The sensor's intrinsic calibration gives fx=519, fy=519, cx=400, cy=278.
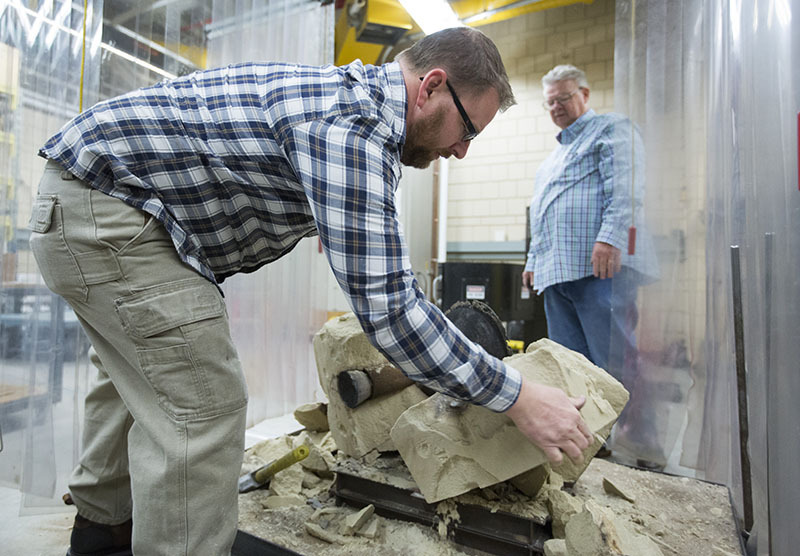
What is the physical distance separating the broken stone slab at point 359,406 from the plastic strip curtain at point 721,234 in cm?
103

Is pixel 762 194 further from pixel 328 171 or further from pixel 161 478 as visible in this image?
pixel 161 478

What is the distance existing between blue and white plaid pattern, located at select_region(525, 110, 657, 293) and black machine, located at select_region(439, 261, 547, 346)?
1083 millimetres

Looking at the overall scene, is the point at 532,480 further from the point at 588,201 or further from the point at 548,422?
the point at 588,201

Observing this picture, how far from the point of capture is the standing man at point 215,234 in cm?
102

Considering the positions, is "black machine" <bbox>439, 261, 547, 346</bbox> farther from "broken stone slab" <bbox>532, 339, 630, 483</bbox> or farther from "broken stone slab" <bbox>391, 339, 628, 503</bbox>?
"broken stone slab" <bbox>391, 339, 628, 503</bbox>

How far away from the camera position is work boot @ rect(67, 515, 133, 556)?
1.44 metres

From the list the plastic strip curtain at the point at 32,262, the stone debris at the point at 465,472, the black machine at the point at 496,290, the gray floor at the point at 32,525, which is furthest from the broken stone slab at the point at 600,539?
the black machine at the point at 496,290

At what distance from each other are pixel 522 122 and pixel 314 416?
4348 millimetres

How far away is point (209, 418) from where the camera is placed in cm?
109

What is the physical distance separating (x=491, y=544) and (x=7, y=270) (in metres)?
1.89

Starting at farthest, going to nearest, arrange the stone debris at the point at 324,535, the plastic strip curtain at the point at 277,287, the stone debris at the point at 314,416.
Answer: the plastic strip curtain at the point at 277,287, the stone debris at the point at 314,416, the stone debris at the point at 324,535

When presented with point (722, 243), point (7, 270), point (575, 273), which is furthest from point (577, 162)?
point (7, 270)

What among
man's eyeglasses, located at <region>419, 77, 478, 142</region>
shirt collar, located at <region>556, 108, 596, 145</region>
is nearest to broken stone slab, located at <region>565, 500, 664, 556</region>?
man's eyeglasses, located at <region>419, 77, 478, 142</region>

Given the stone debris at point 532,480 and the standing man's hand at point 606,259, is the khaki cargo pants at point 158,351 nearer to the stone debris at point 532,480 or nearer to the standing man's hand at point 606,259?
the stone debris at point 532,480
